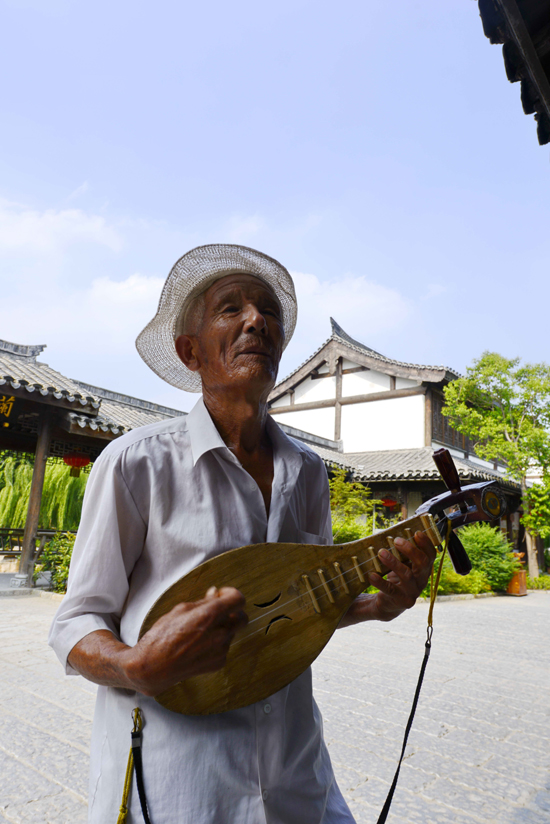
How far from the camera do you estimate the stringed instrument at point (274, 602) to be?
1035mm

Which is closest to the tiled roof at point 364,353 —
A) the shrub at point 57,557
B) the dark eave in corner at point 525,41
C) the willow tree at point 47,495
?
the willow tree at point 47,495

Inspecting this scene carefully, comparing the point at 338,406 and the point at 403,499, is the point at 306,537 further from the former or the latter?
the point at 338,406

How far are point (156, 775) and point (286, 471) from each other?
68 cm

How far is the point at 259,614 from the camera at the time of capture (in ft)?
3.71

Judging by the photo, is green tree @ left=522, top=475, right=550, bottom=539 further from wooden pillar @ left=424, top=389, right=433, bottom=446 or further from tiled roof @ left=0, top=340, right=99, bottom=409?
tiled roof @ left=0, top=340, right=99, bottom=409

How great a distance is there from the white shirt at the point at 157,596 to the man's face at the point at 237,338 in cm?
14

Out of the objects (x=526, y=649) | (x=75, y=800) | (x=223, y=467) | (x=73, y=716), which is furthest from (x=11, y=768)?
(x=526, y=649)

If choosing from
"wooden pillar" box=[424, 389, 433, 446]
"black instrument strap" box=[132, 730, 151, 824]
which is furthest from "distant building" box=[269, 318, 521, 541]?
"black instrument strap" box=[132, 730, 151, 824]

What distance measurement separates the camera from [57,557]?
9297 millimetres

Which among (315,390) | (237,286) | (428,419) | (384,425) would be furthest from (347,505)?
(237,286)

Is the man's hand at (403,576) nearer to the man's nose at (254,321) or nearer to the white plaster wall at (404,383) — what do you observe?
the man's nose at (254,321)

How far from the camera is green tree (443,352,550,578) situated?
1423cm

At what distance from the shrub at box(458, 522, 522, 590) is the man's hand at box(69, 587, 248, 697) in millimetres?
12513

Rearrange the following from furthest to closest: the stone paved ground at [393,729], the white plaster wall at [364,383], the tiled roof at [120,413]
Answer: the white plaster wall at [364,383]
the tiled roof at [120,413]
the stone paved ground at [393,729]
